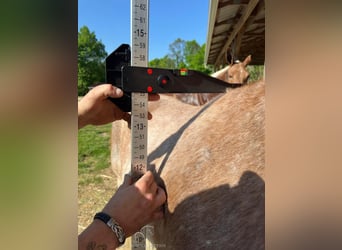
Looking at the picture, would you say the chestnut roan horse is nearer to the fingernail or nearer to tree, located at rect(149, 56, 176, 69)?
the fingernail

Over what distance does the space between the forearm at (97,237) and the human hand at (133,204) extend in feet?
0.19

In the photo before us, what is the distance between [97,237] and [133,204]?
17cm

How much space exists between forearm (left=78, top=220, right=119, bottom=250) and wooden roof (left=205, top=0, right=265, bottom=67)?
380cm

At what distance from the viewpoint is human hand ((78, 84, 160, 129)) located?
1133 mm

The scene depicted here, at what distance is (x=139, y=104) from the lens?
110 cm

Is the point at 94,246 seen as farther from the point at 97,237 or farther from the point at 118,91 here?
the point at 118,91

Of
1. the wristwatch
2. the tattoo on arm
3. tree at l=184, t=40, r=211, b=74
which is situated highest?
tree at l=184, t=40, r=211, b=74

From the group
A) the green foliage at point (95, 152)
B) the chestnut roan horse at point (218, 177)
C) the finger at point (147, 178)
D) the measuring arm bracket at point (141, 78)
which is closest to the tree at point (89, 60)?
the measuring arm bracket at point (141, 78)

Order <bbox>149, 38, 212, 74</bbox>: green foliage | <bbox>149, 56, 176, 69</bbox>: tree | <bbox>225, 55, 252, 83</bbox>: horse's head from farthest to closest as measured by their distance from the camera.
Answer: <bbox>149, 38, 212, 74</bbox>: green foliage
<bbox>149, 56, 176, 69</bbox>: tree
<bbox>225, 55, 252, 83</bbox>: horse's head

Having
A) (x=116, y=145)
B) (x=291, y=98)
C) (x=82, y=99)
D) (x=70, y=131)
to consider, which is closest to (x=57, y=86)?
(x=70, y=131)

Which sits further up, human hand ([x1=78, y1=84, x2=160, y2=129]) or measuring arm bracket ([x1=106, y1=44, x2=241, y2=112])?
measuring arm bracket ([x1=106, y1=44, x2=241, y2=112])

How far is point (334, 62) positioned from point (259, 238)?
31.7 inches

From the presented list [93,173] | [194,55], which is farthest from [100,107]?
[194,55]

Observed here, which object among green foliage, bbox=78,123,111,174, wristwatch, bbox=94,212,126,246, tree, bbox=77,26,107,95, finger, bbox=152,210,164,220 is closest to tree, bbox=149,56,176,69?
green foliage, bbox=78,123,111,174
